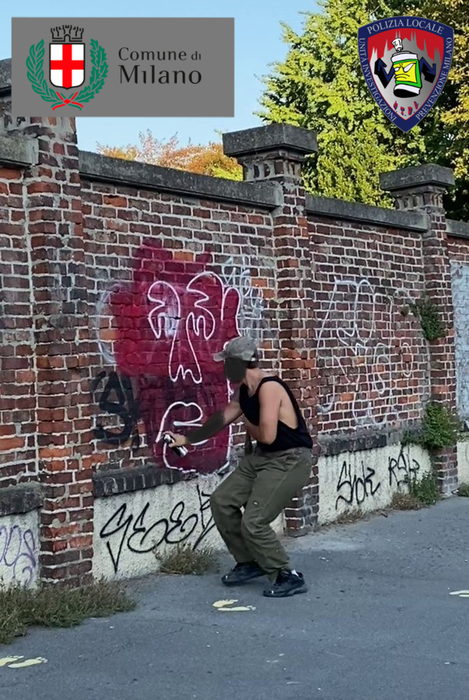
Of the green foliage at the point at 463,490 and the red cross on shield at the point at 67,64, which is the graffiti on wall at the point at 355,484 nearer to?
the green foliage at the point at 463,490

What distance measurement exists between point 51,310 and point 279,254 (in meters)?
3.04

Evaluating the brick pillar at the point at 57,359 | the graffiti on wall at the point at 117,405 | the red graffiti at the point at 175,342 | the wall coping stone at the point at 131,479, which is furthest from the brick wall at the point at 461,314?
the brick pillar at the point at 57,359

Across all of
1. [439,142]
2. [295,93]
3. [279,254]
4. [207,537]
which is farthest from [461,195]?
[207,537]

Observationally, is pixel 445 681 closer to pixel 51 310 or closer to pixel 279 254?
pixel 51 310

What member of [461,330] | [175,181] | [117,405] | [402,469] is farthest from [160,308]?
[461,330]

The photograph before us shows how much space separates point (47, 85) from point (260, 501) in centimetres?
329

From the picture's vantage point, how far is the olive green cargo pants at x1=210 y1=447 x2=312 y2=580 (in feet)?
22.4

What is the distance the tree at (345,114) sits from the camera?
73.3ft

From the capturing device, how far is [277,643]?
5.88 metres

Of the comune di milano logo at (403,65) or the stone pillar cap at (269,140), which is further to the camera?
the comune di milano logo at (403,65)

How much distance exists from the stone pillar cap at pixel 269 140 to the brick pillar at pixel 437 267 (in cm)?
260

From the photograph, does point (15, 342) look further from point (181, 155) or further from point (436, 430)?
point (181, 155)

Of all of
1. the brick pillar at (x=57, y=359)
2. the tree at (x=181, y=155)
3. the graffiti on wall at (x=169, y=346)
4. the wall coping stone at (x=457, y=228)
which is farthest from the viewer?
the tree at (x=181, y=155)

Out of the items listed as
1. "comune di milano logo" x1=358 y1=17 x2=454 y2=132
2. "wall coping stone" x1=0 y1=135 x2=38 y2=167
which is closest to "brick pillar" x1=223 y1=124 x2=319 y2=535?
"wall coping stone" x1=0 y1=135 x2=38 y2=167
